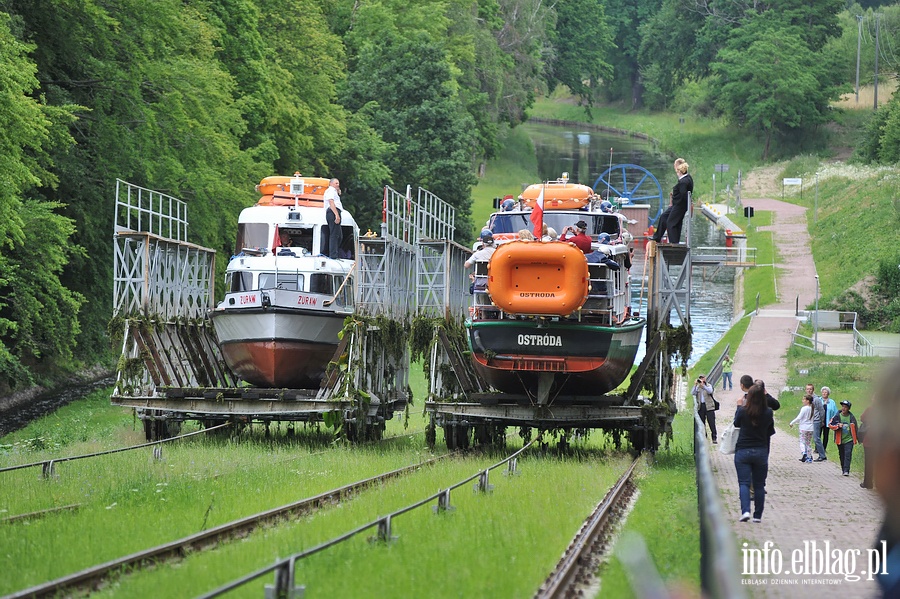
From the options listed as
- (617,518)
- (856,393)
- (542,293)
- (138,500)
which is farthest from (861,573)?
(856,393)

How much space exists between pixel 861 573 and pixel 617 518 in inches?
160

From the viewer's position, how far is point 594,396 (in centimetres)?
2491

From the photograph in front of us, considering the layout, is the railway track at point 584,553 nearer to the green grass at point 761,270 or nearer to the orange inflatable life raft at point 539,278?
the orange inflatable life raft at point 539,278

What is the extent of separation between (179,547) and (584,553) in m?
3.96

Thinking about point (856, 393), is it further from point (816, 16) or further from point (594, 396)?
point (816, 16)

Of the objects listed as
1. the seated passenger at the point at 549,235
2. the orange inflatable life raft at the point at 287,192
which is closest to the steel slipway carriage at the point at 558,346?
the seated passenger at the point at 549,235

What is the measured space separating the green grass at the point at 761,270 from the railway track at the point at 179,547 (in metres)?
54.4

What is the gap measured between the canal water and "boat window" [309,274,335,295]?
11358 millimetres

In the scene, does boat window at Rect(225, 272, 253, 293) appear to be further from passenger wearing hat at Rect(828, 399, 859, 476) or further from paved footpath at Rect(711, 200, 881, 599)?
passenger wearing hat at Rect(828, 399, 859, 476)

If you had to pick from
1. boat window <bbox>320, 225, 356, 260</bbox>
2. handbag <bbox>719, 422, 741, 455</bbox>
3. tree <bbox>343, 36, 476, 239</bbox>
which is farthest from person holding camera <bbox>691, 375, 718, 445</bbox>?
tree <bbox>343, 36, 476, 239</bbox>

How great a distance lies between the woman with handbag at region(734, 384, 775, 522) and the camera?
15227 mm

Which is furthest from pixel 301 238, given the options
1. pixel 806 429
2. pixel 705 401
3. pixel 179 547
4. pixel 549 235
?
pixel 179 547

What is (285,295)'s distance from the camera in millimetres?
27391

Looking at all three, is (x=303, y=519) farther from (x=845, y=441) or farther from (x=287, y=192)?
(x=287, y=192)
